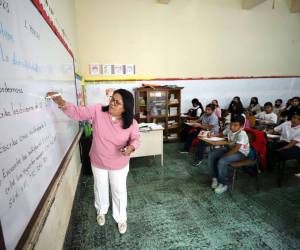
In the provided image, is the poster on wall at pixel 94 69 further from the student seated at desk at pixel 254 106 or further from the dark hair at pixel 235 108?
the student seated at desk at pixel 254 106

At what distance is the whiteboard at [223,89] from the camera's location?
523cm

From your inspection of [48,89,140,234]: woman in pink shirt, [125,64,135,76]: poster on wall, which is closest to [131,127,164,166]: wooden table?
[48,89,140,234]: woman in pink shirt

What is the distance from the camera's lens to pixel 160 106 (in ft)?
17.7

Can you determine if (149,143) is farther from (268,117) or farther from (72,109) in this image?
(268,117)

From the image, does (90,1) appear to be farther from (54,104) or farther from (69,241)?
(69,241)

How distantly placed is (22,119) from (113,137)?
0.94 metres

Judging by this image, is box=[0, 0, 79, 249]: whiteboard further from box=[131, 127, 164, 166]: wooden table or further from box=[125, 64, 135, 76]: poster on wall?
box=[125, 64, 135, 76]: poster on wall

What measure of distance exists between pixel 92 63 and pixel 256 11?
5.10 meters

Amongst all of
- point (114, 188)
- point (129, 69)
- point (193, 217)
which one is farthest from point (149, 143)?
point (129, 69)

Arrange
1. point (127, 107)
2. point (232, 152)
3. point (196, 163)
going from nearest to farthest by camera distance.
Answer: point (127, 107) → point (232, 152) → point (196, 163)

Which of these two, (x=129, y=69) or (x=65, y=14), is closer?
(x=65, y=14)

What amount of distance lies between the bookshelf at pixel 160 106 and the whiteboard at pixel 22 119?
3853 mm

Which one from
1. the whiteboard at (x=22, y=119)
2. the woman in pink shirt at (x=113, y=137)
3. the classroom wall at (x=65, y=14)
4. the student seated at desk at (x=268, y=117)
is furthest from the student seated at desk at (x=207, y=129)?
the whiteboard at (x=22, y=119)

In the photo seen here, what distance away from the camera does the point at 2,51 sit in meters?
0.77
